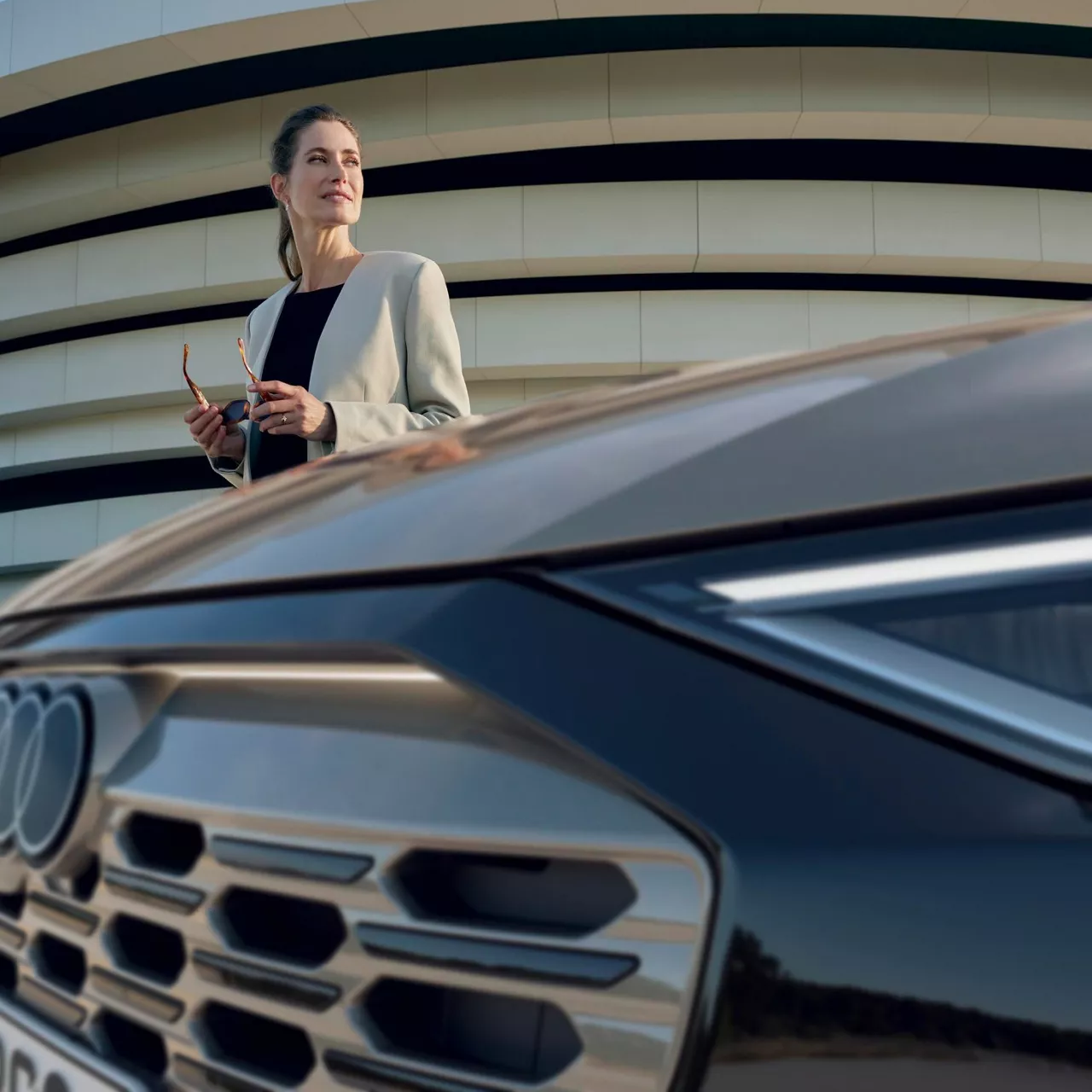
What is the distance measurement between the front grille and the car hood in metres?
0.08

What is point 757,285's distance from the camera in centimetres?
755

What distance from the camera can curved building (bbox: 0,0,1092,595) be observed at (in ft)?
22.3

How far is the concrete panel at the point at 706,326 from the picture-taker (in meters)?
7.23

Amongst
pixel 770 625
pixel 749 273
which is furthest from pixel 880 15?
pixel 770 625

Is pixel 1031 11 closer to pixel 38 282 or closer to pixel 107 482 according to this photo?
pixel 38 282

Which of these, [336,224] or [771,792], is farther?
[336,224]

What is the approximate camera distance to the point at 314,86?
755 cm

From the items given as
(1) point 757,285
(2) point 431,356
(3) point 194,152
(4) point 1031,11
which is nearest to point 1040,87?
(4) point 1031,11

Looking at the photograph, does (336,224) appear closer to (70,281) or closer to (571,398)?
(571,398)

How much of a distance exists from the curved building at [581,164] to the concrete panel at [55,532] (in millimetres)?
295

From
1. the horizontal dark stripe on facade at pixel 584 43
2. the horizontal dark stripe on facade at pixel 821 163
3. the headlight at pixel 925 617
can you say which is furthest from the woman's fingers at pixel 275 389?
the horizontal dark stripe on facade at pixel 821 163

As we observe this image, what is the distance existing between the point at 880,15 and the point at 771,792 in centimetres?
754

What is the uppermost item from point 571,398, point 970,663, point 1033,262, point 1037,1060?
point 1033,262

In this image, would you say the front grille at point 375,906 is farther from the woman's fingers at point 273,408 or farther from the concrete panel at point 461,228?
the concrete panel at point 461,228
